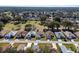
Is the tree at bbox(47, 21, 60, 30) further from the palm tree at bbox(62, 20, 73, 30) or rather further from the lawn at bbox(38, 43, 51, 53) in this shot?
the lawn at bbox(38, 43, 51, 53)

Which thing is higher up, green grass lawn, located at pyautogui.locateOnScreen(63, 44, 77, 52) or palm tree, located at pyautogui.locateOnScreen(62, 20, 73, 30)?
palm tree, located at pyautogui.locateOnScreen(62, 20, 73, 30)

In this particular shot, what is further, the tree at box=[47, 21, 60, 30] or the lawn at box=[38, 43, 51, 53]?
the tree at box=[47, 21, 60, 30]

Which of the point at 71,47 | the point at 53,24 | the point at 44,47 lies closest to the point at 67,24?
the point at 53,24

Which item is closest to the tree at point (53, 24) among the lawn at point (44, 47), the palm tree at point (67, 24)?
the palm tree at point (67, 24)

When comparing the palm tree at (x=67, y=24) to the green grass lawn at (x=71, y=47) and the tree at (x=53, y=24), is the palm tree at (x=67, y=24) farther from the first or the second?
the green grass lawn at (x=71, y=47)

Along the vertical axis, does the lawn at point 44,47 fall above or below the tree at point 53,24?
below

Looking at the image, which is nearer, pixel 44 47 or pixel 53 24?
pixel 44 47

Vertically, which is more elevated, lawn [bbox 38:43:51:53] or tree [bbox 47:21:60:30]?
tree [bbox 47:21:60:30]

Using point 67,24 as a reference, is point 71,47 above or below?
below

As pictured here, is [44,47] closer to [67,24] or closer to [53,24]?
[53,24]

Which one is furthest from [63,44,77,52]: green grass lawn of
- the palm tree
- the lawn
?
the palm tree
